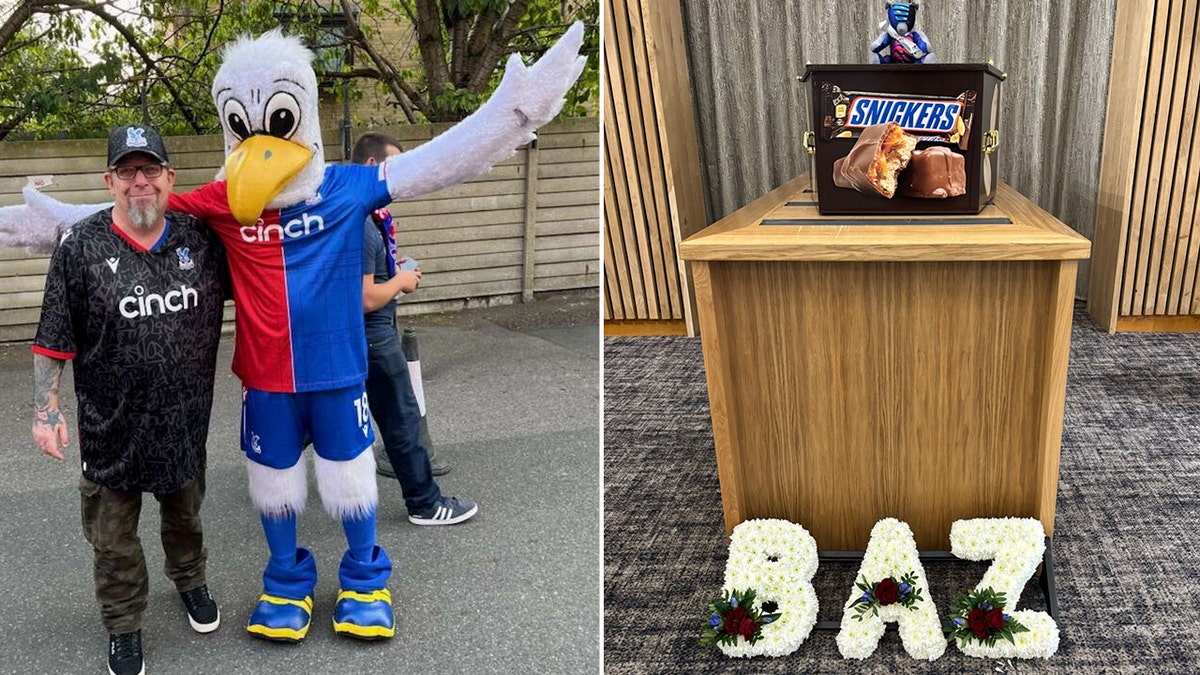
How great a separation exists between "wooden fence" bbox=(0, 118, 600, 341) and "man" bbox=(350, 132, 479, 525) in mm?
3015

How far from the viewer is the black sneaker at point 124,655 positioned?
8.48 ft

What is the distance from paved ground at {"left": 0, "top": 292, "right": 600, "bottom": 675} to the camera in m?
2.70

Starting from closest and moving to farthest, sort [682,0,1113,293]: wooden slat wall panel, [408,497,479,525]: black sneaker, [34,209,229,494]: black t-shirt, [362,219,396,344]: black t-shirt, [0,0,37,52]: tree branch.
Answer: [34,209,229,494]: black t-shirt, [362,219,396,344]: black t-shirt, [408,497,479,525]: black sneaker, [682,0,1113,293]: wooden slat wall panel, [0,0,37,52]: tree branch

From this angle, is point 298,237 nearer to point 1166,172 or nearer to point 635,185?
point 635,185

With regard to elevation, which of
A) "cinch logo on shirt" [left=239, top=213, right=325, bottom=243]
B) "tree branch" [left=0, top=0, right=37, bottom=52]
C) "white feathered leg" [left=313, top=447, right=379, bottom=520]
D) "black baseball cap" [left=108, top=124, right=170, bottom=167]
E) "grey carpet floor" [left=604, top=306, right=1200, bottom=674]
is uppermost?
"tree branch" [left=0, top=0, right=37, bottom=52]

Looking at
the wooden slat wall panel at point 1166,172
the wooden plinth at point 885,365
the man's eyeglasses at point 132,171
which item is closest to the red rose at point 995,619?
the wooden plinth at point 885,365

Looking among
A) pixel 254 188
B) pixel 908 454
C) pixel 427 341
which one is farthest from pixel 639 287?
pixel 254 188

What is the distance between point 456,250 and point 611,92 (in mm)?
2064

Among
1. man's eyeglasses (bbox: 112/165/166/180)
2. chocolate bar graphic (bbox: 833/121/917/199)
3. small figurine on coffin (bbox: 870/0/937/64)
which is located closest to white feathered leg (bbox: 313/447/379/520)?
man's eyeglasses (bbox: 112/165/166/180)

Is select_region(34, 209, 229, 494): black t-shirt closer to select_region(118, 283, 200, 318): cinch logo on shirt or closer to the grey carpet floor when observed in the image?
select_region(118, 283, 200, 318): cinch logo on shirt

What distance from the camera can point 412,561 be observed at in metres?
3.20

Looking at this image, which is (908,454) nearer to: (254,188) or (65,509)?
(254,188)

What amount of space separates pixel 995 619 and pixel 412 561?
5.64ft

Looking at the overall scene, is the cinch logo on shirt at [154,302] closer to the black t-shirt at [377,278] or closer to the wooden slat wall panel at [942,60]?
the black t-shirt at [377,278]
